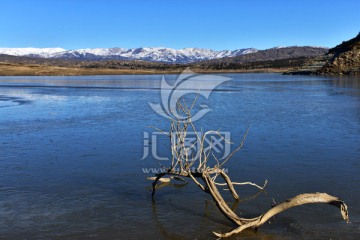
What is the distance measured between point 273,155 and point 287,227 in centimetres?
503

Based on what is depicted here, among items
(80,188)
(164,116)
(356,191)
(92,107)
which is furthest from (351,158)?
(92,107)
